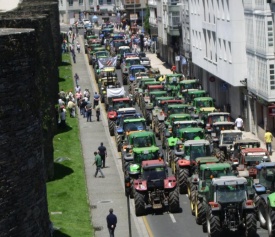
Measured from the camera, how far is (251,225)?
109 feet

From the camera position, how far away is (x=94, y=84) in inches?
3565

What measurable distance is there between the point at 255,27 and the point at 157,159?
1981 centimetres

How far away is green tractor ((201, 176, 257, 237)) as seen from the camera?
3328 cm

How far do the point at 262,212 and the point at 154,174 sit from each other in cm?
567

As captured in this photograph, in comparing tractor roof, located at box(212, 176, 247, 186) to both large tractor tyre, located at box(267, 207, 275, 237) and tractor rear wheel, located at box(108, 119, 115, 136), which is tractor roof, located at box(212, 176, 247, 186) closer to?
large tractor tyre, located at box(267, 207, 275, 237)

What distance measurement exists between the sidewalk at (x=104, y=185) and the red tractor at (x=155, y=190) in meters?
0.81

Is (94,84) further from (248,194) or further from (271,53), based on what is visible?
(248,194)

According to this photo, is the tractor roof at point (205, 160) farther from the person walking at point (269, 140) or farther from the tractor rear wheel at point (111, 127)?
the tractor rear wheel at point (111, 127)

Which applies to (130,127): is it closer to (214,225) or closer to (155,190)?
(155,190)

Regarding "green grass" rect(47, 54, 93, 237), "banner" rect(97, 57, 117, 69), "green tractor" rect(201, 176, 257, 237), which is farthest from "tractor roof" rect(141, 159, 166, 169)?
"banner" rect(97, 57, 117, 69)

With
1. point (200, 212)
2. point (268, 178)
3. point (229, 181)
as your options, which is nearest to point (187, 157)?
point (200, 212)

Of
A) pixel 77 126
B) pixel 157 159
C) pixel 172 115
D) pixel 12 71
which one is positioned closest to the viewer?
pixel 12 71

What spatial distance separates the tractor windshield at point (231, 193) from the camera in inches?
1320

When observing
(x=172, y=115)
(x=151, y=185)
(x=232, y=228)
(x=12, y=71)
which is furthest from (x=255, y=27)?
(x=12, y=71)
